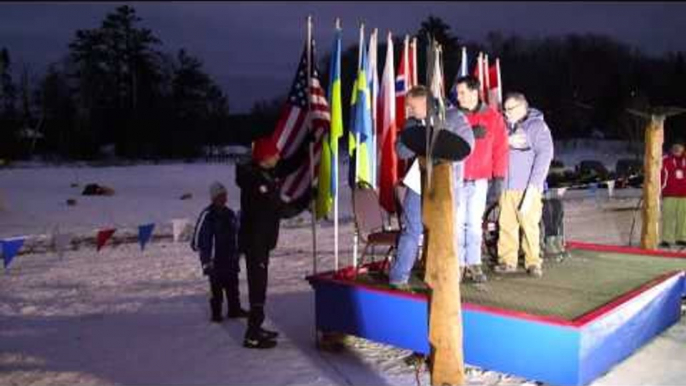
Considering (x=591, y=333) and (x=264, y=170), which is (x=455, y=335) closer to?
(x=591, y=333)

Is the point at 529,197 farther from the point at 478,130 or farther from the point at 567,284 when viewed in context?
the point at 478,130

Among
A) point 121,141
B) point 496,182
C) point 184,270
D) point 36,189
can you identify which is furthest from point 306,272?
point 121,141

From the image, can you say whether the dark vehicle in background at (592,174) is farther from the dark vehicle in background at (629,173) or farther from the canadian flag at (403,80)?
the canadian flag at (403,80)

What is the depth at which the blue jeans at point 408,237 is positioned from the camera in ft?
19.8

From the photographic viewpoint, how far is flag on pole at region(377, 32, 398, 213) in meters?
8.03

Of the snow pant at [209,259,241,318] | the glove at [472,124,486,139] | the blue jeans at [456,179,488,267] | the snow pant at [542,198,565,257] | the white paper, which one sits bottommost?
the snow pant at [209,259,241,318]

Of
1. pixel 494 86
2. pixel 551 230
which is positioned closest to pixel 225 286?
pixel 551 230

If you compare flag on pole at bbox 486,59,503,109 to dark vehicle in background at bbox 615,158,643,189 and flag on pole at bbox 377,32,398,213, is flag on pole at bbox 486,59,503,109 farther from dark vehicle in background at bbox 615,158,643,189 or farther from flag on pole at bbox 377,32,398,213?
dark vehicle in background at bbox 615,158,643,189

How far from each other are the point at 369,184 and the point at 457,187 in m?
1.92

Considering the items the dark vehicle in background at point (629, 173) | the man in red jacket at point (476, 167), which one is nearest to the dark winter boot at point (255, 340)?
the man in red jacket at point (476, 167)

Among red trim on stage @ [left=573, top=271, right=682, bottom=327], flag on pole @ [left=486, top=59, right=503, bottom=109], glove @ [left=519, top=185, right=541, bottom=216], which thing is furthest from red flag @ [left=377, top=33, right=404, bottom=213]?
flag on pole @ [left=486, top=59, right=503, bottom=109]

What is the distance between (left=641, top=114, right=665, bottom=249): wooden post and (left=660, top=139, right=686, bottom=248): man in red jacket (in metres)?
2.70

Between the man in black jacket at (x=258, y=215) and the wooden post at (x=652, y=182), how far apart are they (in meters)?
5.96

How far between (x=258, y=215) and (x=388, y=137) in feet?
7.78
